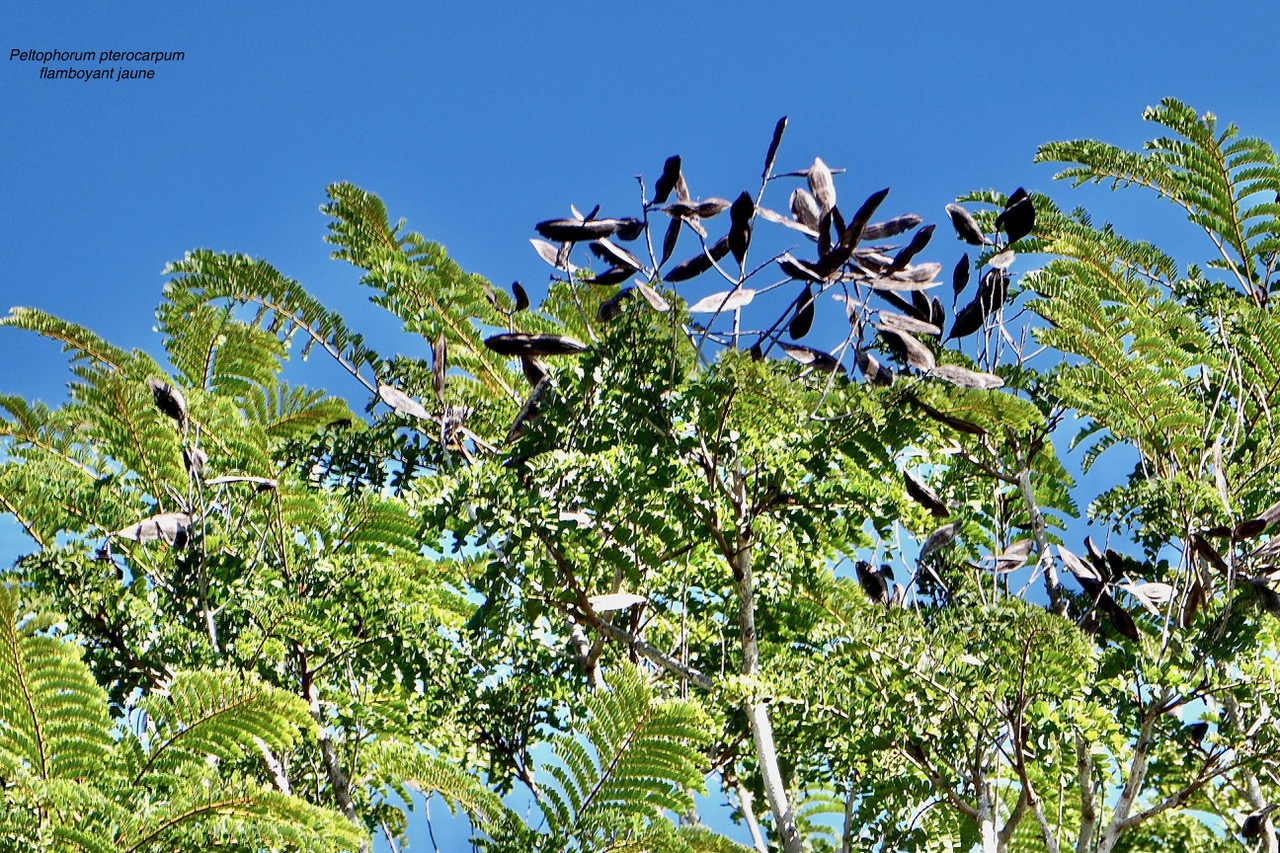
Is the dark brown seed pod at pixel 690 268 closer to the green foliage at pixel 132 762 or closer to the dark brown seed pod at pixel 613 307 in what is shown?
the dark brown seed pod at pixel 613 307

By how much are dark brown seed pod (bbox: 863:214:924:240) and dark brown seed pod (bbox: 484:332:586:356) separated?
0.93 metres

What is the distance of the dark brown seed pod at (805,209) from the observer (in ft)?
11.9

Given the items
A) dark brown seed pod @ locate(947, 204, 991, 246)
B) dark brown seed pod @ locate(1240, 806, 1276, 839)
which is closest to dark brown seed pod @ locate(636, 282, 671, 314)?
dark brown seed pod @ locate(947, 204, 991, 246)

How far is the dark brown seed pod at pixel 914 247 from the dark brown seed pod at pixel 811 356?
38cm

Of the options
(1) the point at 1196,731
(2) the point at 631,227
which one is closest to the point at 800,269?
(2) the point at 631,227

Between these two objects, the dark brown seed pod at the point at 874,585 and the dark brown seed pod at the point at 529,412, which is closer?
the dark brown seed pod at the point at 529,412

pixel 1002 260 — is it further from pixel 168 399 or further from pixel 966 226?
pixel 168 399

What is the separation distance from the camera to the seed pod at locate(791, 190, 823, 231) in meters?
3.63

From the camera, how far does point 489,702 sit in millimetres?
4445

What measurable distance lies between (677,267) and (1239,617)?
2059mm

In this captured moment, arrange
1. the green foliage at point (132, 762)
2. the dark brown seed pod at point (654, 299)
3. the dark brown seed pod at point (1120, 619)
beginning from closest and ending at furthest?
the green foliage at point (132, 762), the dark brown seed pod at point (654, 299), the dark brown seed pod at point (1120, 619)

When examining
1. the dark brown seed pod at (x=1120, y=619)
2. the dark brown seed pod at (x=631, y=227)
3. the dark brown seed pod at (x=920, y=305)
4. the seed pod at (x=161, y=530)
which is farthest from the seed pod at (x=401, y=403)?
the dark brown seed pod at (x=1120, y=619)

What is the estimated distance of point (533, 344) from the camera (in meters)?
3.76

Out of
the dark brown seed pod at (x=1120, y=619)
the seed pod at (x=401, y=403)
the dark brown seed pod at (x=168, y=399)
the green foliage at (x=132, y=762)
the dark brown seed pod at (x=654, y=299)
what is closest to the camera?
the green foliage at (x=132, y=762)
